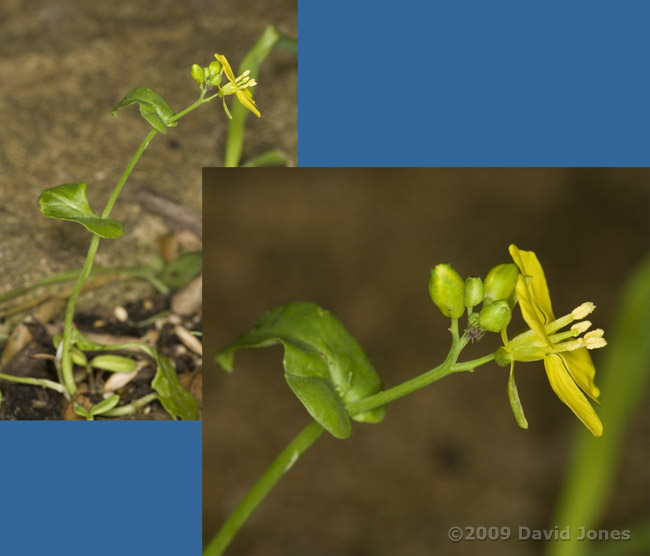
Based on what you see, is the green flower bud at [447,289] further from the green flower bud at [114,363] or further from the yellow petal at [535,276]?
the green flower bud at [114,363]

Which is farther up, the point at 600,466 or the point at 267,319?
the point at 267,319

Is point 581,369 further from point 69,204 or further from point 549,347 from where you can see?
point 69,204

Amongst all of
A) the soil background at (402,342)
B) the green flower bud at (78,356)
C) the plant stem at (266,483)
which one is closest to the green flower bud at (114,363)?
the green flower bud at (78,356)

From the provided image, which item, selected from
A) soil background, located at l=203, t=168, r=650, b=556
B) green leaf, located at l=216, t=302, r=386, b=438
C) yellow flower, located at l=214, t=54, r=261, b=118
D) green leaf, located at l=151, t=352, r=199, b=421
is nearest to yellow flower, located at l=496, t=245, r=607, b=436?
A: green leaf, located at l=216, t=302, r=386, b=438

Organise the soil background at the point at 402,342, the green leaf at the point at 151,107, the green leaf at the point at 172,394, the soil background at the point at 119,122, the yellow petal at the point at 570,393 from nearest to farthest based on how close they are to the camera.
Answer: the yellow petal at the point at 570,393 < the green leaf at the point at 151,107 < the green leaf at the point at 172,394 < the soil background at the point at 119,122 < the soil background at the point at 402,342

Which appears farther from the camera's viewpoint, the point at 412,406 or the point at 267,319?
the point at 412,406

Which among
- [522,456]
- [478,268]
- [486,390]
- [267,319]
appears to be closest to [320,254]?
[478,268]

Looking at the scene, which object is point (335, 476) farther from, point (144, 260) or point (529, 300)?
point (529, 300)
